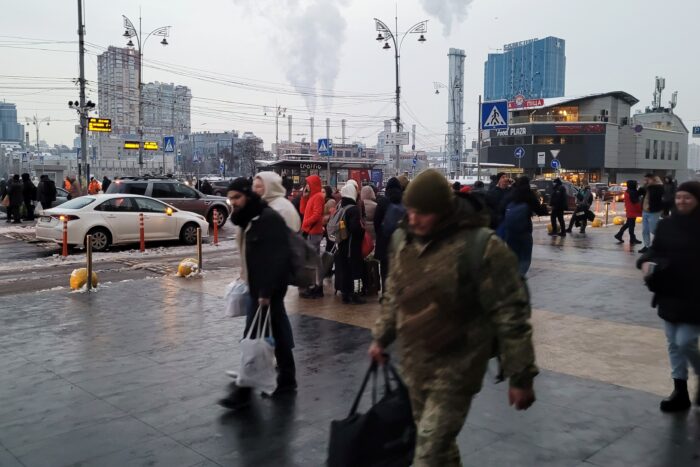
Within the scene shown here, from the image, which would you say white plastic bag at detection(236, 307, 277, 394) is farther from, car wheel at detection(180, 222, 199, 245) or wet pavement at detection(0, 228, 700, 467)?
car wheel at detection(180, 222, 199, 245)

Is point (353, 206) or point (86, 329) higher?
point (353, 206)

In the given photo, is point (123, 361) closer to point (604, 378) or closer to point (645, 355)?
point (604, 378)

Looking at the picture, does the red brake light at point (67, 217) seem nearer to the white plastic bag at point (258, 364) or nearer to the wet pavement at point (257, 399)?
the wet pavement at point (257, 399)

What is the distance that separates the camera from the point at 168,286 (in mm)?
10703

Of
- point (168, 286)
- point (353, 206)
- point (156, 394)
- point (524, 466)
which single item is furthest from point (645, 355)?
point (168, 286)

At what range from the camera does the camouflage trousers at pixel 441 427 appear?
2.83 m

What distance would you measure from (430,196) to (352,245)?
6260mm

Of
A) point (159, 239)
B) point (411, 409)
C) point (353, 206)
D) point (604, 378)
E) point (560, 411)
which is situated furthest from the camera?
point (159, 239)

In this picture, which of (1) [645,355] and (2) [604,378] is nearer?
(2) [604,378]

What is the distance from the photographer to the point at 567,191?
A: 29.2 metres

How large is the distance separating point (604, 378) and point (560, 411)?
107 cm

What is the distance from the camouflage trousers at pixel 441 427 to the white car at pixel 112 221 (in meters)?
14.2

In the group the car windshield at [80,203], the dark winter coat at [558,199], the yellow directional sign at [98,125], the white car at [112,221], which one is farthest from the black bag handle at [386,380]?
the yellow directional sign at [98,125]

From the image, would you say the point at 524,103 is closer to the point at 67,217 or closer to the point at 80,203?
the point at 80,203
